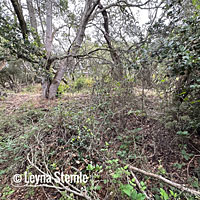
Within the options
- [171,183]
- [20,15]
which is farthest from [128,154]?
[20,15]

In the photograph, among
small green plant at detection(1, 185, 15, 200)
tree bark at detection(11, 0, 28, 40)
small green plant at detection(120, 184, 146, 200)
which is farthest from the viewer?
tree bark at detection(11, 0, 28, 40)

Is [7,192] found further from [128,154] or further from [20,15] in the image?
[20,15]

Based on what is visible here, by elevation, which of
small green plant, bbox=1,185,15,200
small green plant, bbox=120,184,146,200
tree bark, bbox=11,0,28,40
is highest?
tree bark, bbox=11,0,28,40

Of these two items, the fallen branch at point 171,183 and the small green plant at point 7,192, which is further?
the small green plant at point 7,192

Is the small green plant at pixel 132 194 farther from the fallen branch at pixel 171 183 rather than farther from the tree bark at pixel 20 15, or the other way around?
the tree bark at pixel 20 15

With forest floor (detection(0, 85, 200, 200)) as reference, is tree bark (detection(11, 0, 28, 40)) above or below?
above

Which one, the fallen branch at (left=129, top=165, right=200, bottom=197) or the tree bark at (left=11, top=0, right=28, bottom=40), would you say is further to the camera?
the tree bark at (left=11, top=0, right=28, bottom=40)

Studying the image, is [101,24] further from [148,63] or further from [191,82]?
[191,82]

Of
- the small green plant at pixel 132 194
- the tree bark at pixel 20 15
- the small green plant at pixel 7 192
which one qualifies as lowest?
the small green plant at pixel 7 192

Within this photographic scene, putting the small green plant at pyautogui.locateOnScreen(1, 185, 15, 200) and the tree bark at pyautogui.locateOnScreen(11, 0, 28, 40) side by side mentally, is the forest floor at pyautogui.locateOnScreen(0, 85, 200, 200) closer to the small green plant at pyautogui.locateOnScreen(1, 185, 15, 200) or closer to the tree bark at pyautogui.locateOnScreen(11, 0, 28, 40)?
the small green plant at pyautogui.locateOnScreen(1, 185, 15, 200)

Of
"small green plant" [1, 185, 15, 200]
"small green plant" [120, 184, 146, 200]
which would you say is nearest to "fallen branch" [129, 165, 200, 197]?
"small green plant" [120, 184, 146, 200]

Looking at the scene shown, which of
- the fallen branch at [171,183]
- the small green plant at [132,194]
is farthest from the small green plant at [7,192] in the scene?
the fallen branch at [171,183]

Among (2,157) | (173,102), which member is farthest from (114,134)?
(2,157)

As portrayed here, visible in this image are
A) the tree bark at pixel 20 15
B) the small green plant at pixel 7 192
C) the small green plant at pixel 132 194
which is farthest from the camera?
the tree bark at pixel 20 15
